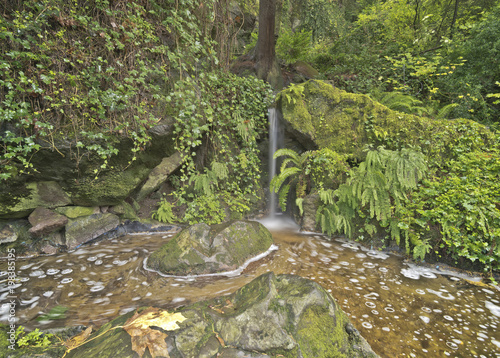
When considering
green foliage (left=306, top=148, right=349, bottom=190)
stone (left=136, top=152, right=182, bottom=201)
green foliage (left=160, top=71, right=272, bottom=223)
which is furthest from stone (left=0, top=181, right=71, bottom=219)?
green foliage (left=306, top=148, right=349, bottom=190)

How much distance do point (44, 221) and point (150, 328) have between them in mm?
3957

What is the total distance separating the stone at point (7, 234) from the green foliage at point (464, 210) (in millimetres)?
6638

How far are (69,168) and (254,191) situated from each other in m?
4.06

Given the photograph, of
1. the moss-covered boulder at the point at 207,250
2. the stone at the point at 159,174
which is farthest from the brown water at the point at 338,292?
the stone at the point at 159,174

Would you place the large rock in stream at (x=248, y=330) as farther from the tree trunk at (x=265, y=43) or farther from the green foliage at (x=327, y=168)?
the tree trunk at (x=265, y=43)

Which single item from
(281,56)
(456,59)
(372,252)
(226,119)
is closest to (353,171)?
(372,252)

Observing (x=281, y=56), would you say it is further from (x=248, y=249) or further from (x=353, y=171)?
(x=248, y=249)

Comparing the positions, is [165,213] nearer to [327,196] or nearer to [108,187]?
[108,187]

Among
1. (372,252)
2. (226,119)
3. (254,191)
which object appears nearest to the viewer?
(372,252)

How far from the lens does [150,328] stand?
1.47 meters

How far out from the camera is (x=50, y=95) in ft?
11.8

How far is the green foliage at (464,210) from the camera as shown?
341cm

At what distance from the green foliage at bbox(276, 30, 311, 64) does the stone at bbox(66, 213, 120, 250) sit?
26.9 ft

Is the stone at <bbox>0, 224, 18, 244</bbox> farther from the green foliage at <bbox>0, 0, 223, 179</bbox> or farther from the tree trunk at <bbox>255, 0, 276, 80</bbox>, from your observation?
Answer: the tree trunk at <bbox>255, 0, 276, 80</bbox>
